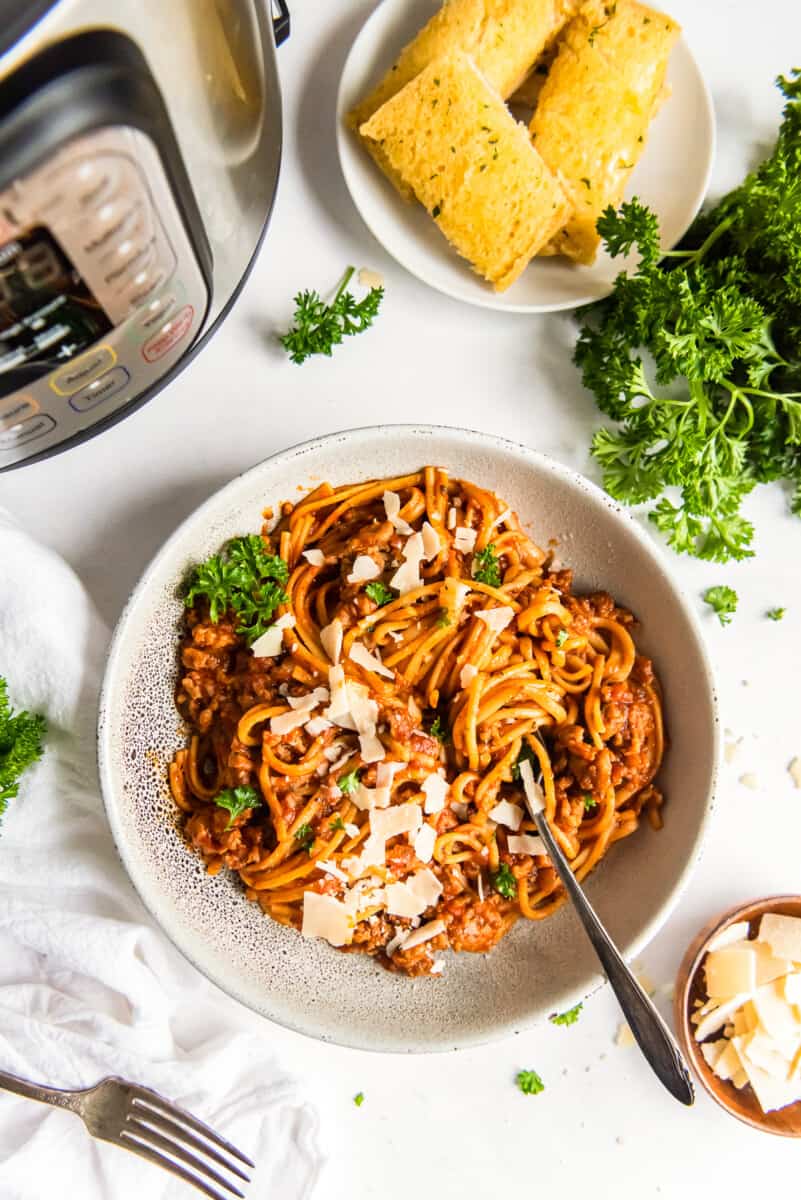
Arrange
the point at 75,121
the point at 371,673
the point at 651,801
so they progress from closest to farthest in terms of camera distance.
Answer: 1. the point at 75,121
2. the point at 371,673
3. the point at 651,801

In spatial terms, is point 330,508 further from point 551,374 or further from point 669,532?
point 669,532

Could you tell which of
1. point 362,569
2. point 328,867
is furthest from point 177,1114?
point 362,569

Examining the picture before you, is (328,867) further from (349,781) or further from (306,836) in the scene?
(349,781)

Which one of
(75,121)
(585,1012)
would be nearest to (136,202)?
(75,121)

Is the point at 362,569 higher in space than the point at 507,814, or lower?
higher

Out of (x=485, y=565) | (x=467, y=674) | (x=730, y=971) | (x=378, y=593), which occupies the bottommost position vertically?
(x=730, y=971)

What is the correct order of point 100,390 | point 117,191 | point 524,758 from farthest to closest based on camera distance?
point 524,758 < point 100,390 < point 117,191

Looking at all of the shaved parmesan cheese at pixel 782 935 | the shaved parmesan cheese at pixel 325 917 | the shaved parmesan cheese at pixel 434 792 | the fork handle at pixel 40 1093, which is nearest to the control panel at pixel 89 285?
the shaved parmesan cheese at pixel 434 792
